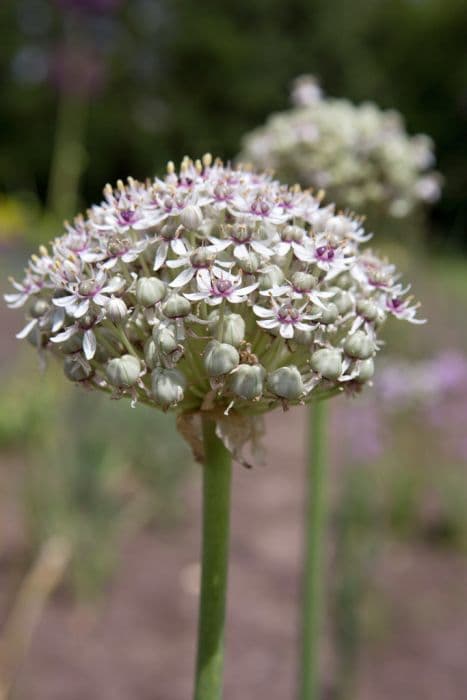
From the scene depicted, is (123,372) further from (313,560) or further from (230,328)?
(313,560)

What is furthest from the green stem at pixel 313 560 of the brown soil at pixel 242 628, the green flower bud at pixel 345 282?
the brown soil at pixel 242 628

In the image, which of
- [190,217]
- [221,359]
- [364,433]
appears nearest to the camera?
[221,359]

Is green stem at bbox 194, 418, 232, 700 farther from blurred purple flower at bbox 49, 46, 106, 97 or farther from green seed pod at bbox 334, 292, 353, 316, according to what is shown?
blurred purple flower at bbox 49, 46, 106, 97

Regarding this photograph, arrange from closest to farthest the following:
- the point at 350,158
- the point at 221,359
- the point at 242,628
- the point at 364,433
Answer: the point at 221,359 → the point at 350,158 → the point at 242,628 → the point at 364,433

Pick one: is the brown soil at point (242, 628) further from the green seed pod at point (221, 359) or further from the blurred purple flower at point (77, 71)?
the green seed pod at point (221, 359)

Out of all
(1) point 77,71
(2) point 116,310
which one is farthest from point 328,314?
(1) point 77,71

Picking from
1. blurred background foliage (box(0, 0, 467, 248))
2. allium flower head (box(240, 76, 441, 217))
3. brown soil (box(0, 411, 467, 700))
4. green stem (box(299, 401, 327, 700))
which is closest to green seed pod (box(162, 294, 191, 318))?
green stem (box(299, 401, 327, 700))
